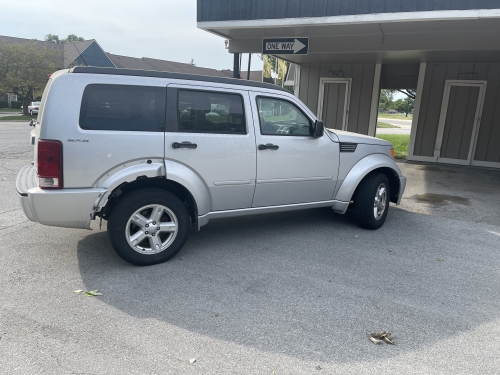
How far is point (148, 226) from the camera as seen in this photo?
4.21m

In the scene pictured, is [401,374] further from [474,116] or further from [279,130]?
[474,116]

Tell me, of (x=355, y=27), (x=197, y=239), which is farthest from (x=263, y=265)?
(x=355, y=27)

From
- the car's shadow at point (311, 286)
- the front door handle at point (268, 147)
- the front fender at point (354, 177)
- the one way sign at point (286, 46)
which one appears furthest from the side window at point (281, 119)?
the one way sign at point (286, 46)

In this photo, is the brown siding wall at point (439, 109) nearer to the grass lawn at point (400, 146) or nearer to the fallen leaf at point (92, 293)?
the grass lawn at point (400, 146)

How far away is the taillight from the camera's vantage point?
3705 mm

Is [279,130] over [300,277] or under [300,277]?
over

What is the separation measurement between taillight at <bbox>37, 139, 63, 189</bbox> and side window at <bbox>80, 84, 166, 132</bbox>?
1.07 ft

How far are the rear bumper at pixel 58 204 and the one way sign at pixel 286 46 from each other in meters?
5.91

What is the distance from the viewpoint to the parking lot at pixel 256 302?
280 centimetres

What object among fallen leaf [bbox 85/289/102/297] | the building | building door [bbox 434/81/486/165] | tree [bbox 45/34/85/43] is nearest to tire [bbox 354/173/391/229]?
the building

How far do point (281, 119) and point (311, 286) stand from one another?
2.17 m

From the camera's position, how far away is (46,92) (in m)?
3.90

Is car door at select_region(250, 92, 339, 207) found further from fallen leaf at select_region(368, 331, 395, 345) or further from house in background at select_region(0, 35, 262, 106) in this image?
house in background at select_region(0, 35, 262, 106)

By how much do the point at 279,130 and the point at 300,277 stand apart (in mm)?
1862
